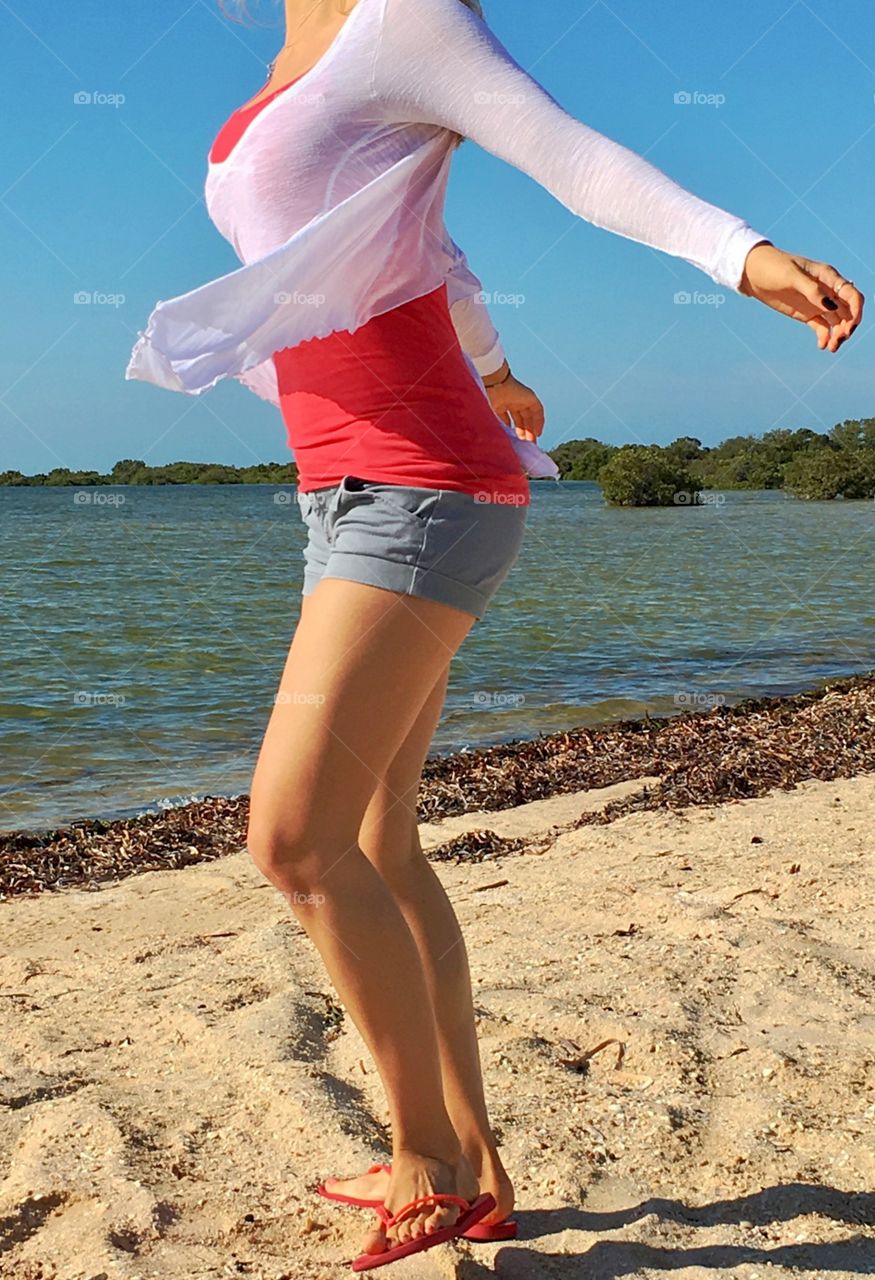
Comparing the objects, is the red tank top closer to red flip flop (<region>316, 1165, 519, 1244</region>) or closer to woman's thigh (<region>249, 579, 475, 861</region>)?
woman's thigh (<region>249, 579, 475, 861</region>)

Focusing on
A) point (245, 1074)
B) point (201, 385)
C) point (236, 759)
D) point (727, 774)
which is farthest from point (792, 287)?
point (236, 759)

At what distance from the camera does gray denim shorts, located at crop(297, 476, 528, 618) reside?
1815 mm

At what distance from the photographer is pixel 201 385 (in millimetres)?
1865

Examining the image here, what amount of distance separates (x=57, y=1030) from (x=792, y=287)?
103 inches

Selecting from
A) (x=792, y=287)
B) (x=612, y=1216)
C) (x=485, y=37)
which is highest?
(x=485, y=37)

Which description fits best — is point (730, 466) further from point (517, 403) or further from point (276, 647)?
point (517, 403)

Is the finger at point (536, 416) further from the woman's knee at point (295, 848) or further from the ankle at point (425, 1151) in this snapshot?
the ankle at point (425, 1151)

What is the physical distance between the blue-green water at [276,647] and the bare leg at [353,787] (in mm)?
4314

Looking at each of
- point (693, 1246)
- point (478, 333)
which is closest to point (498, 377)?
point (478, 333)

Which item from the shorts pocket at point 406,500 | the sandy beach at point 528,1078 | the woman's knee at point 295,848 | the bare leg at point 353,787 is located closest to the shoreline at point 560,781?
the sandy beach at point 528,1078

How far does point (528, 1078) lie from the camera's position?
A: 2760 millimetres

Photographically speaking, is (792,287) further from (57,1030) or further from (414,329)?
(57,1030)

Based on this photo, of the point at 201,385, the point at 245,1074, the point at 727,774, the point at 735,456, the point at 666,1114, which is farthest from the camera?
the point at 735,456

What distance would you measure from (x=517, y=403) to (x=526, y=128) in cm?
80
